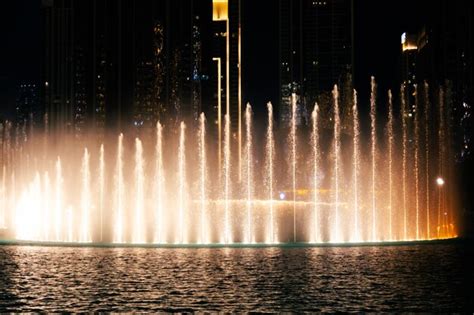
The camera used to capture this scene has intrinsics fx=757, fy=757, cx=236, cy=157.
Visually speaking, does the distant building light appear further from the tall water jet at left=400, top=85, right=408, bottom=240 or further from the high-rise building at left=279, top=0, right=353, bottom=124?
the tall water jet at left=400, top=85, right=408, bottom=240

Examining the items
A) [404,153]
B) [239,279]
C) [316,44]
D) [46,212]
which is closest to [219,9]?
[316,44]

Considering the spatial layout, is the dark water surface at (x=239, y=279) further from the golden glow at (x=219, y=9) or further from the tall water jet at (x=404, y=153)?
the golden glow at (x=219, y=9)

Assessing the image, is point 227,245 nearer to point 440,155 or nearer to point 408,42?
point 440,155

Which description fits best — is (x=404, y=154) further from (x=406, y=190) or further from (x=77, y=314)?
(x=77, y=314)

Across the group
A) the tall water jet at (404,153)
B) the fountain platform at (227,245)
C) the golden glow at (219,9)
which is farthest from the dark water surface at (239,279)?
the golden glow at (219,9)

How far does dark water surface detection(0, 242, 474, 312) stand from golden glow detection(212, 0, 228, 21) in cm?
11557

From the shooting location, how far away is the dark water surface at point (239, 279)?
14188mm

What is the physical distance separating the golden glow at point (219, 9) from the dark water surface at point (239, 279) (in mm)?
115567

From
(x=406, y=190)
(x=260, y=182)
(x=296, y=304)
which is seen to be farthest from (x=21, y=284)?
(x=260, y=182)

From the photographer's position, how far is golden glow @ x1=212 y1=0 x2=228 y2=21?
136m

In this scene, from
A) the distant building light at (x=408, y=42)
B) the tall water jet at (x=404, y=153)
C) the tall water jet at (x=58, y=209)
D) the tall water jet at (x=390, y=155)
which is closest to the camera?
the tall water jet at (x=404, y=153)

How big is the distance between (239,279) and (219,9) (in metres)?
123

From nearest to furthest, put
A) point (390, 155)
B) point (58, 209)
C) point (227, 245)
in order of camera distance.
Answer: point (227, 245), point (390, 155), point (58, 209)

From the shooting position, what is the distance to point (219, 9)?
137 metres
